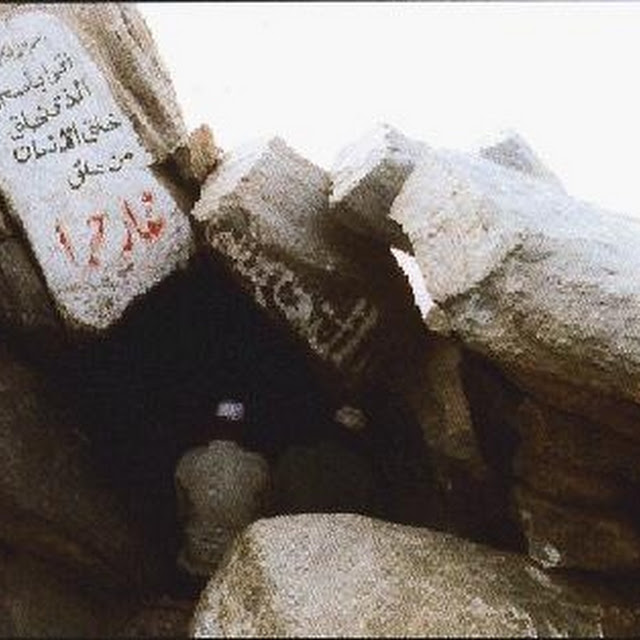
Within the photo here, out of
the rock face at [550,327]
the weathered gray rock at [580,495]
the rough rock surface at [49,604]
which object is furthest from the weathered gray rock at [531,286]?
the rough rock surface at [49,604]

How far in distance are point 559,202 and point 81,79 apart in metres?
2.03

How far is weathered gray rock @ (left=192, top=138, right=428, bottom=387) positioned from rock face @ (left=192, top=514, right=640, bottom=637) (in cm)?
83

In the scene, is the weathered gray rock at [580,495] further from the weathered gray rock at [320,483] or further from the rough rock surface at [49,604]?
the rough rock surface at [49,604]

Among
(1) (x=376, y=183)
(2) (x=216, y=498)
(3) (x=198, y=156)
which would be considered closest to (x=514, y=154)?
(1) (x=376, y=183)

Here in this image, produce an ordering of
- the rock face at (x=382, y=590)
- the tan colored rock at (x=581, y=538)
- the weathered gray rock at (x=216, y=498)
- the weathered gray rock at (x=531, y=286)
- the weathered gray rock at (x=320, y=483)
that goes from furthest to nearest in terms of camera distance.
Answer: the weathered gray rock at (x=320, y=483) < the weathered gray rock at (x=216, y=498) < the tan colored rock at (x=581, y=538) < the weathered gray rock at (x=531, y=286) < the rock face at (x=382, y=590)

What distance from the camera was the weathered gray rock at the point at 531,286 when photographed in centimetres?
238

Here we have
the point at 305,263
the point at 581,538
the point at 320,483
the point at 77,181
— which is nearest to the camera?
the point at 581,538

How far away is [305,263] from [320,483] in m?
0.96

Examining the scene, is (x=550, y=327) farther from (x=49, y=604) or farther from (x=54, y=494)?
(x=49, y=604)

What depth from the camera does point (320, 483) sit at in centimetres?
349

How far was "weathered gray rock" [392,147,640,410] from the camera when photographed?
2385 mm

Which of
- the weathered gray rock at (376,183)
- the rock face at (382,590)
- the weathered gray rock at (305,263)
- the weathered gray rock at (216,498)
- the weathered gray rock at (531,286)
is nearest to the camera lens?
the rock face at (382,590)

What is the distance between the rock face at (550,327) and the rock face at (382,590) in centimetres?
20

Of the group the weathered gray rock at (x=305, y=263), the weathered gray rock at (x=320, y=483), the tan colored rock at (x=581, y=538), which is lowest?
the weathered gray rock at (x=320, y=483)
